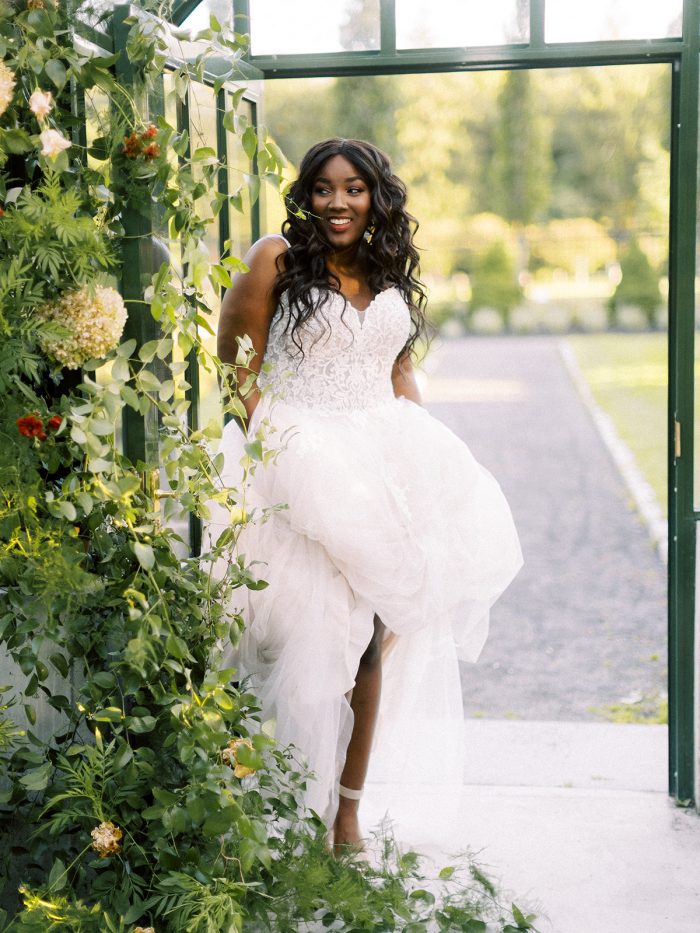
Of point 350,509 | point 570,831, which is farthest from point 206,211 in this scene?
point 570,831

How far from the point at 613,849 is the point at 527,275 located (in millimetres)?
24420

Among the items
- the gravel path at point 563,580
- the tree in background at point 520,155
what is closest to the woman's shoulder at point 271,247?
the gravel path at point 563,580

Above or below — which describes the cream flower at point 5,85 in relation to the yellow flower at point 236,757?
above

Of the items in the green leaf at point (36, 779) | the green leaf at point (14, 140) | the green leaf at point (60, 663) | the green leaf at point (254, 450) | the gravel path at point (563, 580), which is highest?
the green leaf at point (14, 140)

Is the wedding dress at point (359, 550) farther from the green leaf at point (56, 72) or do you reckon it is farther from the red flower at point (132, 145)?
the green leaf at point (56, 72)

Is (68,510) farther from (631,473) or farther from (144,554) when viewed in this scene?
(631,473)

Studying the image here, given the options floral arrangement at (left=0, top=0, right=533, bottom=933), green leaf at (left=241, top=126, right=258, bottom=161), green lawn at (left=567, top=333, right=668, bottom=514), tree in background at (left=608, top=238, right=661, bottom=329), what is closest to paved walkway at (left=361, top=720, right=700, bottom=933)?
floral arrangement at (left=0, top=0, right=533, bottom=933)

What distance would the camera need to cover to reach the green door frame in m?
3.14

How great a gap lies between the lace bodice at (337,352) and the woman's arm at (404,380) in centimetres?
19

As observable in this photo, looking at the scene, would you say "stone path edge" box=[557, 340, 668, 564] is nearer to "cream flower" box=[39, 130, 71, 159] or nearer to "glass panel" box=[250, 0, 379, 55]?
"glass panel" box=[250, 0, 379, 55]

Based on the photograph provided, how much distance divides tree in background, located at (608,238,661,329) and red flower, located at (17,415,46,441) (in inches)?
894

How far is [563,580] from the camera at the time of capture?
721 cm

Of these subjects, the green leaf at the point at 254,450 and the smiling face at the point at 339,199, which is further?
the smiling face at the point at 339,199

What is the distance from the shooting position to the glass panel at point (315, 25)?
321 cm
